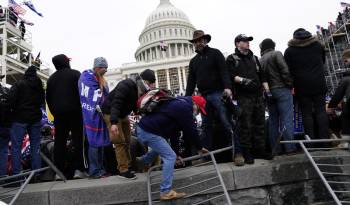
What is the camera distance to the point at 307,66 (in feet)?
16.7

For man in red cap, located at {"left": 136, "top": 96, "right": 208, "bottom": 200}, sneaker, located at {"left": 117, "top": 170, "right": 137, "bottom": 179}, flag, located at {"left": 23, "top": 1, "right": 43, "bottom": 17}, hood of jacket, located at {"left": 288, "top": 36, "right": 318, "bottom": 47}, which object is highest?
flag, located at {"left": 23, "top": 1, "right": 43, "bottom": 17}

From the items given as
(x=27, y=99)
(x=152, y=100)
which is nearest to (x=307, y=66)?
(x=152, y=100)

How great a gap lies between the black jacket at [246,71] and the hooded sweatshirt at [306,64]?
2.01ft

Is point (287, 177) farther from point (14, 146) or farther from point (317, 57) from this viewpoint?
point (14, 146)

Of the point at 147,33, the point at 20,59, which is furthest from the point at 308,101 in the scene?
the point at 147,33

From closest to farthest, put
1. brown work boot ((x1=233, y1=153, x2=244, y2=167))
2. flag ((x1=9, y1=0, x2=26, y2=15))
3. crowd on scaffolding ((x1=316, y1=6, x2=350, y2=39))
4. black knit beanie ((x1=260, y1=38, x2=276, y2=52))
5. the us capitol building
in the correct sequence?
brown work boot ((x1=233, y1=153, x2=244, y2=167)) < black knit beanie ((x1=260, y1=38, x2=276, y2=52)) < crowd on scaffolding ((x1=316, y1=6, x2=350, y2=39)) < flag ((x1=9, y1=0, x2=26, y2=15)) < the us capitol building

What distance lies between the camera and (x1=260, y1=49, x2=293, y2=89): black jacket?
4.99 meters

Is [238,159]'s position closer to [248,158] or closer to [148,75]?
[248,158]

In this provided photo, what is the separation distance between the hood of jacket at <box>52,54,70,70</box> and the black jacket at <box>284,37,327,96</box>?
3413 mm

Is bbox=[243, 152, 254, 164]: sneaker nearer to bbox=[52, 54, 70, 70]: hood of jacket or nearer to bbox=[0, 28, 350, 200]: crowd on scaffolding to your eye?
bbox=[0, 28, 350, 200]: crowd on scaffolding

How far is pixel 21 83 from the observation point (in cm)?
519

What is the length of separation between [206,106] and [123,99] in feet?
4.47

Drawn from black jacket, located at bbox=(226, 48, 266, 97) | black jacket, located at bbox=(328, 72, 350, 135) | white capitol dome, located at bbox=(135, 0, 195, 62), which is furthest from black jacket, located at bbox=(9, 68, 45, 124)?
white capitol dome, located at bbox=(135, 0, 195, 62)

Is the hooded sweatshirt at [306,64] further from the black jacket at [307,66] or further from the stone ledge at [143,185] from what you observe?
the stone ledge at [143,185]
